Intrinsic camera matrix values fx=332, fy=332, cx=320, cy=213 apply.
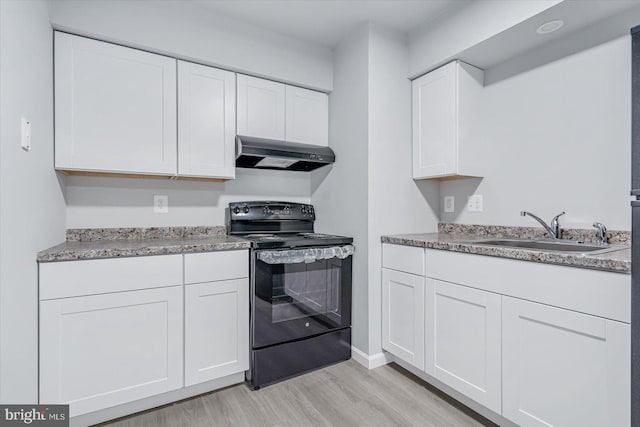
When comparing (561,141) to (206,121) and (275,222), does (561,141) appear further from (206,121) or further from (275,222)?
(206,121)

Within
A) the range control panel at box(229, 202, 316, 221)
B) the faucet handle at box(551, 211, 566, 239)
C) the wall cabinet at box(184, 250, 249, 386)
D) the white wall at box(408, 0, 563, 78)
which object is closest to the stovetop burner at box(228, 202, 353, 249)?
the range control panel at box(229, 202, 316, 221)

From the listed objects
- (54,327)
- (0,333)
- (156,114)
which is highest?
(156,114)

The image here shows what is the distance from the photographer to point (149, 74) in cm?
200

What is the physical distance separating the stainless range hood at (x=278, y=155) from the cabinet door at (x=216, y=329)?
2.77ft

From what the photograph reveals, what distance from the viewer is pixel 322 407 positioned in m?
1.80

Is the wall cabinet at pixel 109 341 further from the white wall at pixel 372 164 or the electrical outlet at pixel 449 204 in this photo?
the electrical outlet at pixel 449 204

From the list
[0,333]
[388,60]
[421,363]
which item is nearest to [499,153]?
[388,60]

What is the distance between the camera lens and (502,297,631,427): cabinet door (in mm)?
1186

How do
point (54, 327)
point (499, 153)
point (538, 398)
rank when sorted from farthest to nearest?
point (499, 153), point (54, 327), point (538, 398)

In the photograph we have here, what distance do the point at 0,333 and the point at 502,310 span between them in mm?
1960

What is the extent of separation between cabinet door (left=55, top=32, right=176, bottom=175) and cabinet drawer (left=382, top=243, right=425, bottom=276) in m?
1.49

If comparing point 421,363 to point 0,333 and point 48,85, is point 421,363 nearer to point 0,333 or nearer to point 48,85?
point 0,333

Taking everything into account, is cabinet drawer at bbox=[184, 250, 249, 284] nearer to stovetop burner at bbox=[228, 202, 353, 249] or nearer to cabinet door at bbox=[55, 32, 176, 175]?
stovetop burner at bbox=[228, 202, 353, 249]

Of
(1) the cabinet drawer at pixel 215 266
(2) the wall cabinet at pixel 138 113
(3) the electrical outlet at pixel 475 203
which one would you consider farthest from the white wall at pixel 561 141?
(2) the wall cabinet at pixel 138 113
